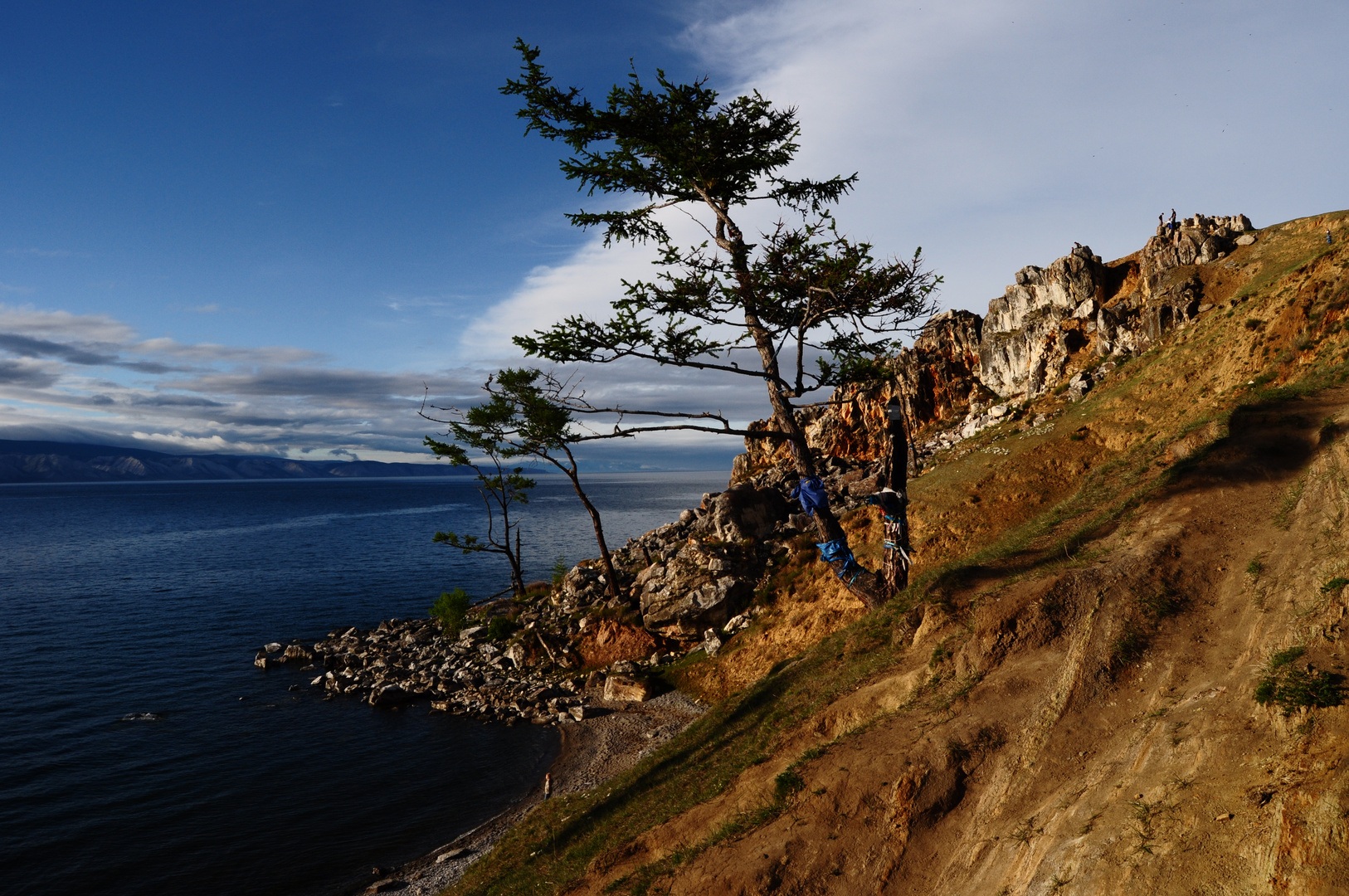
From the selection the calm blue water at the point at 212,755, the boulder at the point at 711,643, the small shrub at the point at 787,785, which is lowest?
the calm blue water at the point at 212,755

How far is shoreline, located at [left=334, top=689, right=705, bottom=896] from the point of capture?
21.2 metres

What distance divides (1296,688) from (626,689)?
2839 centimetres

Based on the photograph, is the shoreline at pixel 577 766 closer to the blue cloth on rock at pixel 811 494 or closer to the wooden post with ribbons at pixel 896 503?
the wooden post with ribbons at pixel 896 503

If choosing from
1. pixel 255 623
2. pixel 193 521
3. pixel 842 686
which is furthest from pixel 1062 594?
pixel 193 521

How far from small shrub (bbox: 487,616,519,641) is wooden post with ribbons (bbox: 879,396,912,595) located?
30354 millimetres

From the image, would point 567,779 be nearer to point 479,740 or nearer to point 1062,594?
point 479,740

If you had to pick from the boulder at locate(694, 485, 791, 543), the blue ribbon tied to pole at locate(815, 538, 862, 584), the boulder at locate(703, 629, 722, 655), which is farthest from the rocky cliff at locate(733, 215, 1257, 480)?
the blue ribbon tied to pole at locate(815, 538, 862, 584)

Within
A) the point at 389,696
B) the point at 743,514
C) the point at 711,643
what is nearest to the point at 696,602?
the point at 711,643

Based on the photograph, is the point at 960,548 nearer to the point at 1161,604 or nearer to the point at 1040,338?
the point at 1161,604

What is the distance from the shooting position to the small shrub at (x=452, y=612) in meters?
45.3

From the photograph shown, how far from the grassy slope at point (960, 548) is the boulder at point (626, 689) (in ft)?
8.21

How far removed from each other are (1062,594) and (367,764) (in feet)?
96.1

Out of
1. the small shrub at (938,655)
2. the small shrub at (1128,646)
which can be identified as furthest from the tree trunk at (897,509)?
the small shrub at (1128,646)

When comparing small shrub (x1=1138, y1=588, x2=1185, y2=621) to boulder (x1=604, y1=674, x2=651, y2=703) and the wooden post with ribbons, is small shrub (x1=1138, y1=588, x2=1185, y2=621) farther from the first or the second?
boulder (x1=604, y1=674, x2=651, y2=703)
